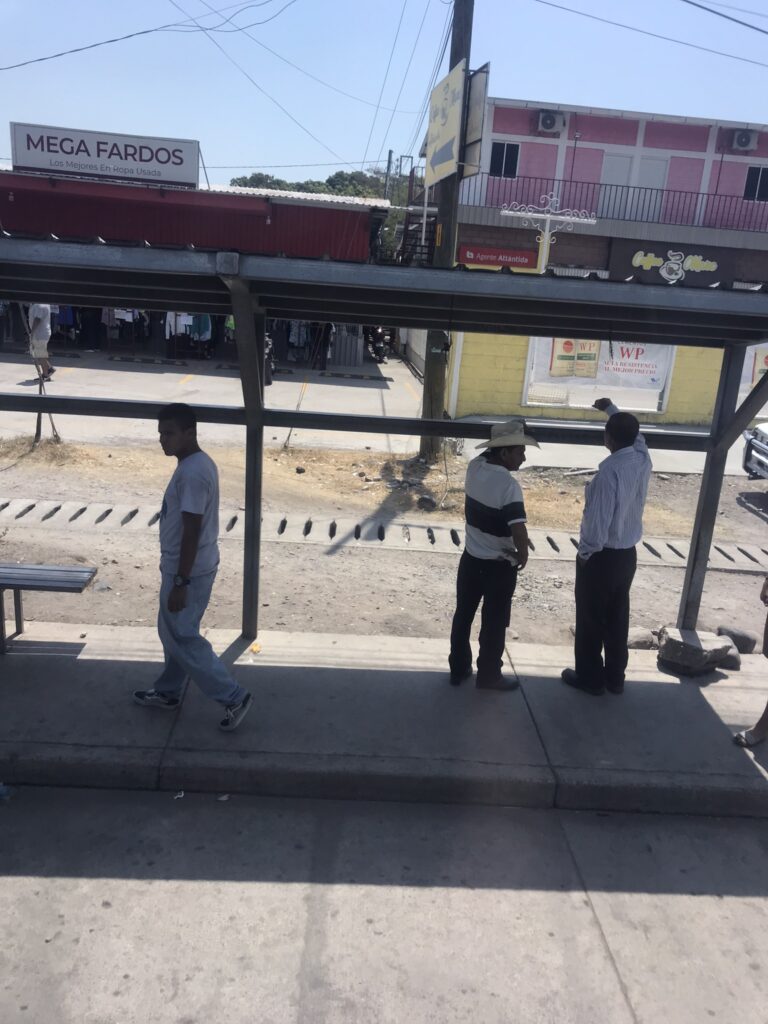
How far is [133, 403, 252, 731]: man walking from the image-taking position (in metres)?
3.87

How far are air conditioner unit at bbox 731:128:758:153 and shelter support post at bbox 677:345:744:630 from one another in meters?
24.5

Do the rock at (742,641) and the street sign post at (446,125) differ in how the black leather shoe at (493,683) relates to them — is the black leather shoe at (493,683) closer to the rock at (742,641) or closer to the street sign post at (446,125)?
the rock at (742,641)

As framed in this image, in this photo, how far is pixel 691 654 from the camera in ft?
17.0

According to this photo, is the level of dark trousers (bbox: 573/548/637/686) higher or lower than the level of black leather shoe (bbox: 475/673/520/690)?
higher

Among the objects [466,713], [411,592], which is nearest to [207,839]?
[466,713]

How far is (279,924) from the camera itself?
3.10 metres

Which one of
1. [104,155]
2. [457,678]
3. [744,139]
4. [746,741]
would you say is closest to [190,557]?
[457,678]

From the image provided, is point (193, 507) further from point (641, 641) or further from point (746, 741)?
point (641, 641)

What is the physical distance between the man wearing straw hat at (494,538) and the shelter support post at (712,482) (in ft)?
4.81

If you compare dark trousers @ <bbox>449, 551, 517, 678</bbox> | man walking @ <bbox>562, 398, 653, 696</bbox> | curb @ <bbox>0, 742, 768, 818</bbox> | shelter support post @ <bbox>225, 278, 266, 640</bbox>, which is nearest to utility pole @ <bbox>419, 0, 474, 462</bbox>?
shelter support post @ <bbox>225, 278, 266, 640</bbox>

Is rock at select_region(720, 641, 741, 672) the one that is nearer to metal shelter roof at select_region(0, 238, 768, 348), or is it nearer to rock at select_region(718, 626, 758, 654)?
rock at select_region(718, 626, 758, 654)

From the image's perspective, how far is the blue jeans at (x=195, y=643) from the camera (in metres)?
4.00

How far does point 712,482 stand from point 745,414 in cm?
53

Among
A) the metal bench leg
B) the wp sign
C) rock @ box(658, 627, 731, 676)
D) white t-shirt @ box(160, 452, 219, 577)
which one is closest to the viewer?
white t-shirt @ box(160, 452, 219, 577)
